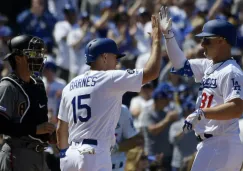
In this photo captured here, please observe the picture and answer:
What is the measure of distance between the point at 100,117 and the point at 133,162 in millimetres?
3709

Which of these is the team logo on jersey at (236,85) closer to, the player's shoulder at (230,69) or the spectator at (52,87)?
the player's shoulder at (230,69)

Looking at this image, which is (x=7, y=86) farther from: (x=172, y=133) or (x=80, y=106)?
(x=172, y=133)

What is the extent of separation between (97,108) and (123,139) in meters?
2.16

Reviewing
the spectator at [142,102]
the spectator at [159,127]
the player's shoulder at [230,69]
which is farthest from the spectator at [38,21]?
the player's shoulder at [230,69]

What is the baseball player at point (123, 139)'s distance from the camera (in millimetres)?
9305

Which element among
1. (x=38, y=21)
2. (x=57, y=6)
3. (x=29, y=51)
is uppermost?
(x=29, y=51)

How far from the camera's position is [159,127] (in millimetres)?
12414

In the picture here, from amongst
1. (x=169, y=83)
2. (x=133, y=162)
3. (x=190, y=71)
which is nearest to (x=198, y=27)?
(x=169, y=83)

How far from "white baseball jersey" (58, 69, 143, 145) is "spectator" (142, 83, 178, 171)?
502 centimetres

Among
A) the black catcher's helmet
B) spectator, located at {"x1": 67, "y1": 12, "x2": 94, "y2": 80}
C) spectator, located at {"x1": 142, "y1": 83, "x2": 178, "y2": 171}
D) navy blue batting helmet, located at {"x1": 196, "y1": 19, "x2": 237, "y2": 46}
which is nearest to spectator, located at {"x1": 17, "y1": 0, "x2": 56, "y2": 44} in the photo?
spectator, located at {"x1": 67, "y1": 12, "x2": 94, "y2": 80}

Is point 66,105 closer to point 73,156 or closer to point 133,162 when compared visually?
point 73,156

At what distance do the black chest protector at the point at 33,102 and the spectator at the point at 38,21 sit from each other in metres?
8.57

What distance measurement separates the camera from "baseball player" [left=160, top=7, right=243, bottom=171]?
7.29m

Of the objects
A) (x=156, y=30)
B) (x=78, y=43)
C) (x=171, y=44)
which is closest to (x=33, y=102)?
(x=156, y=30)
